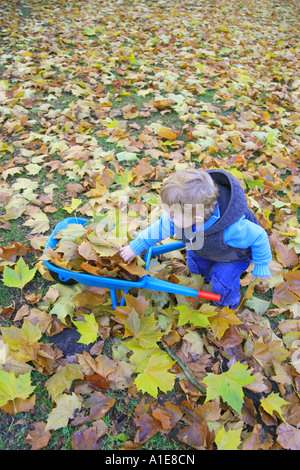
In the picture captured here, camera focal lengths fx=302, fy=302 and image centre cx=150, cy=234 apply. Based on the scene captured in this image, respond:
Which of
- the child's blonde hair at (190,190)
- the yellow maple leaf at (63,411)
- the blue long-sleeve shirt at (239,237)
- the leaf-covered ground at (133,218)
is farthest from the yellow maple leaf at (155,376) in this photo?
the child's blonde hair at (190,190)

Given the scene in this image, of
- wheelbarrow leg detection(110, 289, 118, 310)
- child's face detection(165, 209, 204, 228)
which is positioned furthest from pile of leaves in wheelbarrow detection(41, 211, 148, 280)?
child's face detection(165, 209, 204, 228)

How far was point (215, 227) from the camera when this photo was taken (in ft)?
5.19

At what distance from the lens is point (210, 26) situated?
6047 millimetres

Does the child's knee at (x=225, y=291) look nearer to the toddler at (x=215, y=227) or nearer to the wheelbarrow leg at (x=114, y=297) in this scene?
the toddler at (x=215, y=227)

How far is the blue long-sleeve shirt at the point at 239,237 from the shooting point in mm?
1598

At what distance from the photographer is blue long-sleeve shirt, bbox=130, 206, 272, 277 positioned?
1598 millimetres

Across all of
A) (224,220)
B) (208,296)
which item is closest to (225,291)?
(208,296)

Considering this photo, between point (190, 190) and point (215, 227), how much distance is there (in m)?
0.26

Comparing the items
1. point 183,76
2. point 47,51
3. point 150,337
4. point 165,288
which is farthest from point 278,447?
point 47,51

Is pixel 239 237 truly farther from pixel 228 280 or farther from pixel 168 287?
pixel 168 287

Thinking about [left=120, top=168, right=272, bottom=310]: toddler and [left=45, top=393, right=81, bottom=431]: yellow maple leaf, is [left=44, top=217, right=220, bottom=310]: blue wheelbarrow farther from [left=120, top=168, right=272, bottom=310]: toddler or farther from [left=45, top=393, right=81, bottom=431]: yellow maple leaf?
[left=45, top=393, right=81, bottom=431]: yellow maple leaf

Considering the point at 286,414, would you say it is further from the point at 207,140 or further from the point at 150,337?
the point at 207,140
